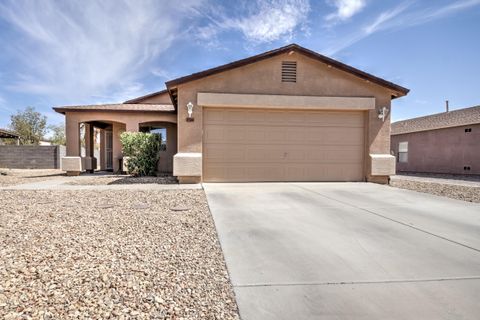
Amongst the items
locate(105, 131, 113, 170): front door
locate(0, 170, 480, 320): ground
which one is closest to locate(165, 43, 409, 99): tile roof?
locate(0, 170, 480, 320): ground

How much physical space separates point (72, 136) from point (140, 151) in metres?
4.14

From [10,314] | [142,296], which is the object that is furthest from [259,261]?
[10,314]

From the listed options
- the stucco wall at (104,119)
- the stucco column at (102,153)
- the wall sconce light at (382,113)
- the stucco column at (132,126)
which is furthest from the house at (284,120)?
the stucco column at (102,153)

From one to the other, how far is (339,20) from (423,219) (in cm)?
877

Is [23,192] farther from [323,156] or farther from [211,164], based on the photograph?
[323,156]

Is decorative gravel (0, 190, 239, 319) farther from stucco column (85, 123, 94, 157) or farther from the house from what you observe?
stucco column (85, 123, 94, 157)

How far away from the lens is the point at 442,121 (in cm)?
1875

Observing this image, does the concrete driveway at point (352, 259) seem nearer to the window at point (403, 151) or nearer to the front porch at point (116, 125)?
the front porch at point (116, 125)

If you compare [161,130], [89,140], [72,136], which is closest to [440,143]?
[161,130]

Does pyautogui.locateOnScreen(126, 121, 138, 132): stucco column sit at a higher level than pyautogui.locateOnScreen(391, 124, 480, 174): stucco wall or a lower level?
higher

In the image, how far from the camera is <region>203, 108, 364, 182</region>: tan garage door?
9664 millimetres

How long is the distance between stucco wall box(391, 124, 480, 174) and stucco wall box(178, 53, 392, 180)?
448 inches

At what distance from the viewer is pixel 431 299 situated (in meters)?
2.34

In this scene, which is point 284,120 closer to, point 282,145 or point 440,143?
point 282,145
